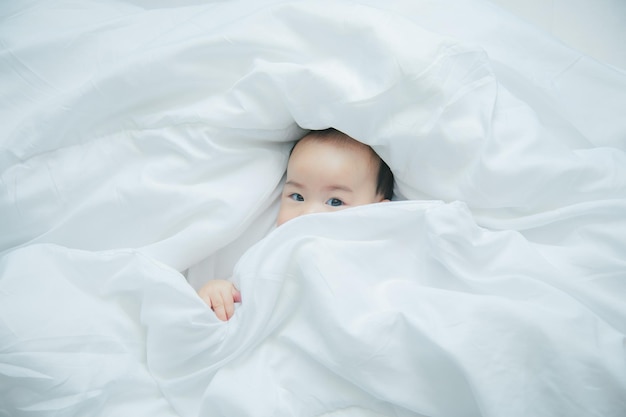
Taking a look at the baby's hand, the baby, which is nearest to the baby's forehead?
the baby

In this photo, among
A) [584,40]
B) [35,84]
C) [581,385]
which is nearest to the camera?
[581,385]

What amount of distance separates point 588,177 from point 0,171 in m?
0.86

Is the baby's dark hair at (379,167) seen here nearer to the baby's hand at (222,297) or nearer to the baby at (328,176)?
the baby at (328,176)

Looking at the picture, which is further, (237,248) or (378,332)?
(237,248)

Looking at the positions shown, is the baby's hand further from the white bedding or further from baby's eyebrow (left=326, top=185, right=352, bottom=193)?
baby's eyebrow (left=326, top=185, right=352, bottom=193)

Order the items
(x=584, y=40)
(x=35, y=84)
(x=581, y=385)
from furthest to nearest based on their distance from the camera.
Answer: (x=584, y=40), (x=35, y=84), (x=581, y=385)

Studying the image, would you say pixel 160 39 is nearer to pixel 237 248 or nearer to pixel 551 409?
pixel 237 248

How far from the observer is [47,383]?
697mm

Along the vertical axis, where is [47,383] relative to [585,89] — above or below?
below

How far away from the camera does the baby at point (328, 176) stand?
3.01 ft

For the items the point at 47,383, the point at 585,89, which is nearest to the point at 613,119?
the point at 585,89

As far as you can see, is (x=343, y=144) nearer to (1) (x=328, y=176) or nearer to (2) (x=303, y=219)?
(1) (x=328, y=176)

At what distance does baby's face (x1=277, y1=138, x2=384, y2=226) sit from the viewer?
0.92 m

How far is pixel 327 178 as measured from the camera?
0.92 metres
